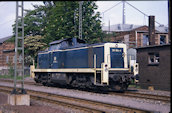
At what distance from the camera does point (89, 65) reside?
1512 cm

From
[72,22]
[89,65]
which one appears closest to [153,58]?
[89,65]

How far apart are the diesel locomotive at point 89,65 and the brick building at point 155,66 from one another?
363 centimetres

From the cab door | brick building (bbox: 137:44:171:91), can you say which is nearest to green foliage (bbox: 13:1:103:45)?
brick building (bbox: 137:44:171:91)

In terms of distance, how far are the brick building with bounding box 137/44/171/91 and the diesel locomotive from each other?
3627mm

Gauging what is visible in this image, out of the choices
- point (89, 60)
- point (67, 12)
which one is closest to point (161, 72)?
point (89, 60)

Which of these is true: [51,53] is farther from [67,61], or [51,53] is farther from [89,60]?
[89,60]

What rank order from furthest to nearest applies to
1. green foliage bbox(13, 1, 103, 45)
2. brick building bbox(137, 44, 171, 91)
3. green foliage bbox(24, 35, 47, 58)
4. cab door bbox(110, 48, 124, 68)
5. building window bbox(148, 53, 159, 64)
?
green foliage bbox(24, 35, 47, 58) → green foliage bbox(13, 1, 103, 45) → building window bbox(148, 53, 159, 64) → brick building bbox(137, 44, 171, 91) → cab door bbox(110, 48, 124, 68)

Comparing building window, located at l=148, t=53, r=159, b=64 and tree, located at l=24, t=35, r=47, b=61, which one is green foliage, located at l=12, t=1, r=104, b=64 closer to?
tree, located at l=24, t=35, r=47, b=61

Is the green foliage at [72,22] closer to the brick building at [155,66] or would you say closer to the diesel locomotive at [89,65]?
the diesel locomotive at [89,65]

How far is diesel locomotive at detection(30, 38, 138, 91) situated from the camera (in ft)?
46.3

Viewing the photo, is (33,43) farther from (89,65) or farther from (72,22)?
(89,65)

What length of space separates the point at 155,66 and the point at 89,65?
5923mm

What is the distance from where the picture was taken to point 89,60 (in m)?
15.2

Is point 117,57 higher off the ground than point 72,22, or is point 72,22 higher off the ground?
point 72,22
